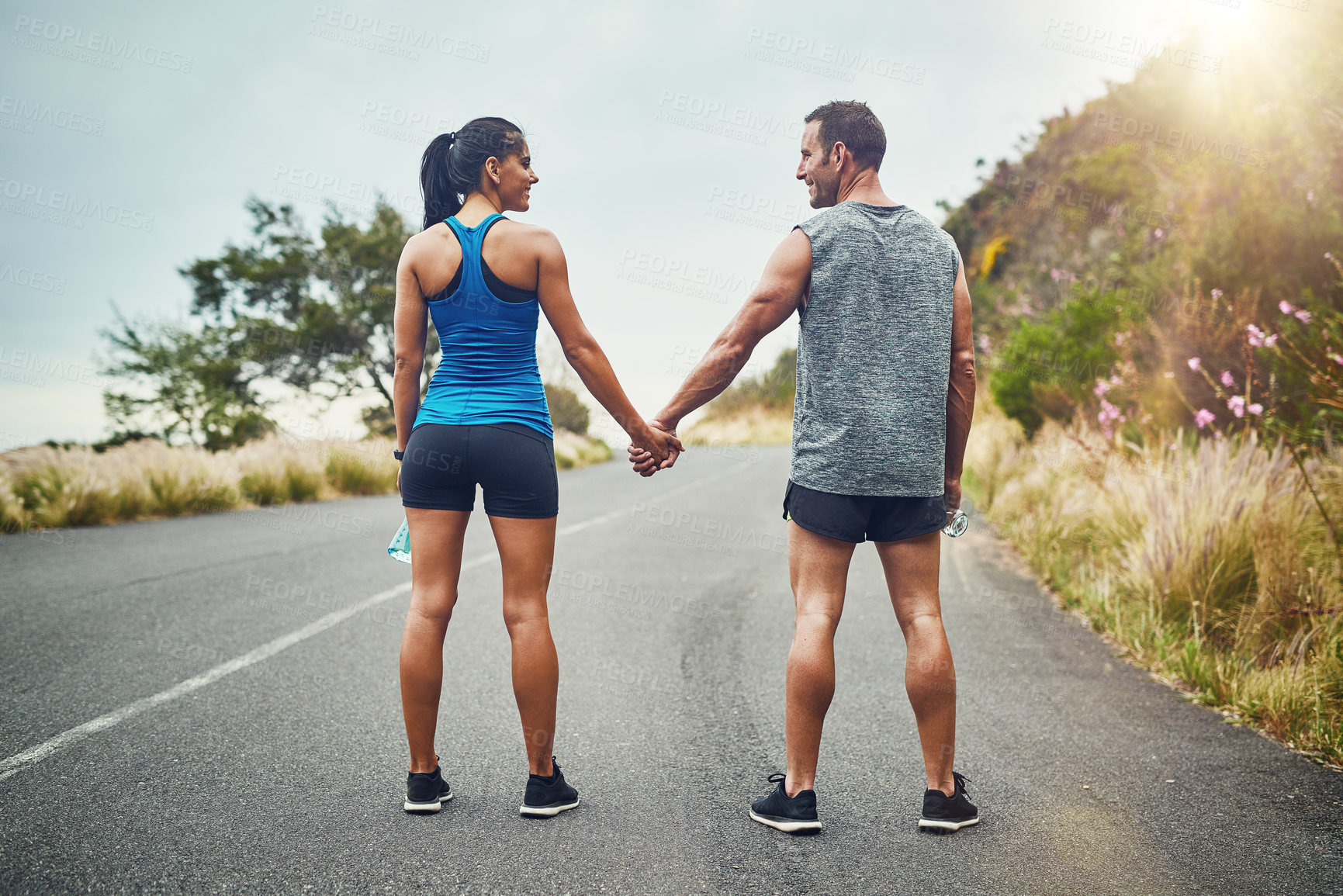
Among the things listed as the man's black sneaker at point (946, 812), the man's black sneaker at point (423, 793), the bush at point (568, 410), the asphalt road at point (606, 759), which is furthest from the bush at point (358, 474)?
the man's black sneaker at point (946, 812)

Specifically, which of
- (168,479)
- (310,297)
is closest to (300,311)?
(310,297)

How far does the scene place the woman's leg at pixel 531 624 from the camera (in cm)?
279

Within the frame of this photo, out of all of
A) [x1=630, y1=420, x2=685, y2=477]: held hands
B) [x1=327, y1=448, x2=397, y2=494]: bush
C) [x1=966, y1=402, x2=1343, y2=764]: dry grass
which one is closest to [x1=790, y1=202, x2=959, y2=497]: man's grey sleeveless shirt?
[x1=630, y1=420, x2=685, y2=477]: held hands

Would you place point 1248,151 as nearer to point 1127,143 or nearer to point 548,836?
point 548,836

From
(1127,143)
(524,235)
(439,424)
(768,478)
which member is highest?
(1127,143)

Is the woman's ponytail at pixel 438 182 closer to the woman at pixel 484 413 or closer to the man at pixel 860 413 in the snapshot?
the woman at pixel 484 413

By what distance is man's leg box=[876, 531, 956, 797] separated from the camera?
9.22 ft

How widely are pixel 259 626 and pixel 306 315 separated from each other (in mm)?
22588

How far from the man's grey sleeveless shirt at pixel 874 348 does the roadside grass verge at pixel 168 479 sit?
374 inches

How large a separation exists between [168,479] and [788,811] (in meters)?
10.6

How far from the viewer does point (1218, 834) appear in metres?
2.75

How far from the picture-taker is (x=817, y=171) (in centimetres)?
291

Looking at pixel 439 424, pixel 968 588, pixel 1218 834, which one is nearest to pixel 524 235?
pixel 439 424

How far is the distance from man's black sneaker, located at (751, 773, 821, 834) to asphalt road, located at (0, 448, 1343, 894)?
4 cm
